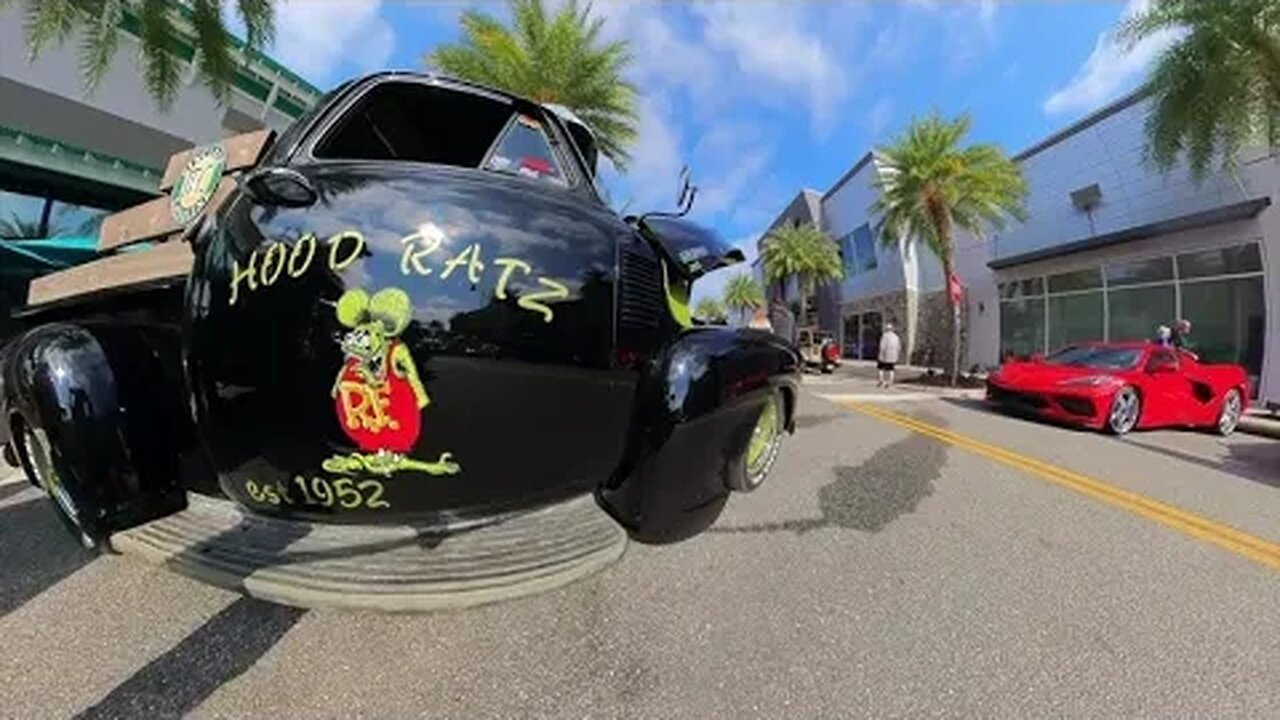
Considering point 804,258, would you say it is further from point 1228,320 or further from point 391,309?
point 391,309

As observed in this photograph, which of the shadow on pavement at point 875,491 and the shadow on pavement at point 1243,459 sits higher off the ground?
the shadow on pavement at point 875,491

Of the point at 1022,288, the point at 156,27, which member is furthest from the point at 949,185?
the point at 156,27

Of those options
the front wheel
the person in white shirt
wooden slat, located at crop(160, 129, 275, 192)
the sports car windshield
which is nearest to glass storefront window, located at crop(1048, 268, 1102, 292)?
the person in white shirt

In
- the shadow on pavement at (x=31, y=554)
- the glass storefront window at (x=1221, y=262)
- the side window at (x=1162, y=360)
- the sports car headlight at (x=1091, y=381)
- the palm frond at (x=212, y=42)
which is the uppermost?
the palm frond at (x=212, y=42)

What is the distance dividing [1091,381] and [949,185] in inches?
517

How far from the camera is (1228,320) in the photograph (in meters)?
15.6

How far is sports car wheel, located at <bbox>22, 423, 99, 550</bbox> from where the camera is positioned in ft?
4.93

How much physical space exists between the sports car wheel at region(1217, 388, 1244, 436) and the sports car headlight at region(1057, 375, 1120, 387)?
108 inches

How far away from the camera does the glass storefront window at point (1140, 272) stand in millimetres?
17109

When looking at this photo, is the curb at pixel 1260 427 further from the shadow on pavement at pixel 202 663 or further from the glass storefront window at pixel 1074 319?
the shadow on pavement at pixel 202 663

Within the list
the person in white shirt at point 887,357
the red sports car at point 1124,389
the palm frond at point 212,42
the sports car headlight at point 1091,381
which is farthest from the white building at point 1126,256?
the palm frond at point 212,42

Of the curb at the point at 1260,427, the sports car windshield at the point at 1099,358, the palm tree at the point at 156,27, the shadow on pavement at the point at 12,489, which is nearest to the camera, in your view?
the shadow on pavement at the point at 12,489

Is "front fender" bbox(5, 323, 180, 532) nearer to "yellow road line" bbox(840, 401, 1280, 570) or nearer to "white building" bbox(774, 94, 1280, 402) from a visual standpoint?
"yellow road line" bbox(840, 401, 1280, 570)

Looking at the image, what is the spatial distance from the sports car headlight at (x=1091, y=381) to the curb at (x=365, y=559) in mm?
8818
